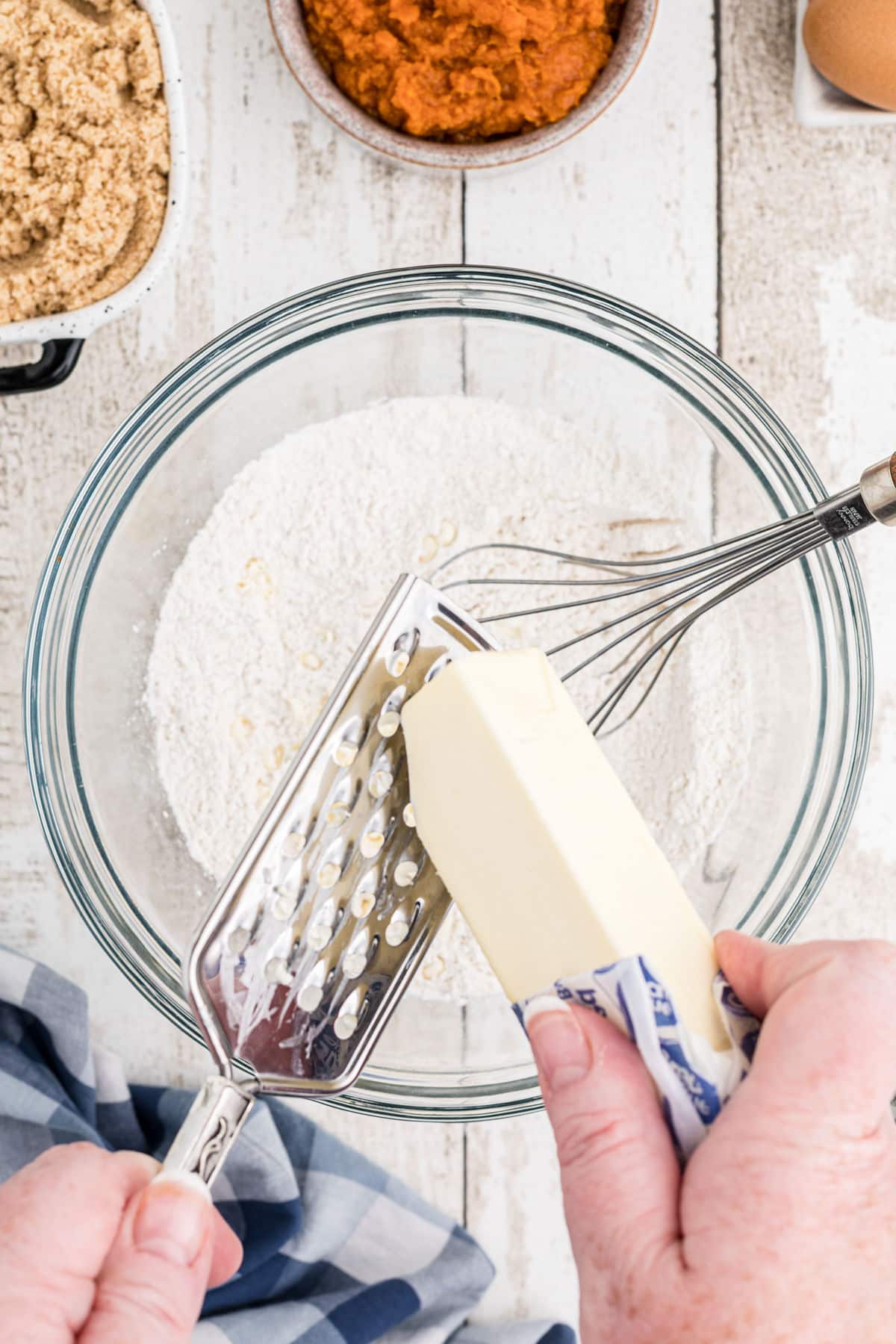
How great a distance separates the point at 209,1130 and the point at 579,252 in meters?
0.70

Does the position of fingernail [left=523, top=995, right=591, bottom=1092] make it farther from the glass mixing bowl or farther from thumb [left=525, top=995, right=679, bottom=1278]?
the glass mixing bowl

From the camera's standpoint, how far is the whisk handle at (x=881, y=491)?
24.2 inches

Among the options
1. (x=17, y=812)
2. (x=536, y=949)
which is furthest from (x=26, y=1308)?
(x=17, y=812)

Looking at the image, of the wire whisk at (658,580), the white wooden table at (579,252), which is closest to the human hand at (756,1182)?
the wire whisk at (658,580)

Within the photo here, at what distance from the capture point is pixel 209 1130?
568 millimetres

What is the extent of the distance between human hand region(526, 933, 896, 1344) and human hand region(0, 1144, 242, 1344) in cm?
19

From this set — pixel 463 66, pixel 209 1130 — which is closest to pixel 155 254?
pixel 463 66

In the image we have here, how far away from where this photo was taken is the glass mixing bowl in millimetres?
798

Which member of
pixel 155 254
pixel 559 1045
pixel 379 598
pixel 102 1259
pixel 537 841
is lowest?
pixel 102 1259

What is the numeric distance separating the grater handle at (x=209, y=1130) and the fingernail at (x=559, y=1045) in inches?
6.2

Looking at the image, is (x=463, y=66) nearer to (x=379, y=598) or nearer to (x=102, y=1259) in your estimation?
(x=379, y=598)

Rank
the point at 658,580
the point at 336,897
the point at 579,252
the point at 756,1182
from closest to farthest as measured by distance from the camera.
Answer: the point at 756,1182 → the point at 336,897 → the point at 658,580 → the point at 579,252

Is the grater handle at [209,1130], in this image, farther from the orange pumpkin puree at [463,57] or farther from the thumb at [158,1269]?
the orange pumpkin puree at [463,57]

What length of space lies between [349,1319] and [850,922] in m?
0.53
